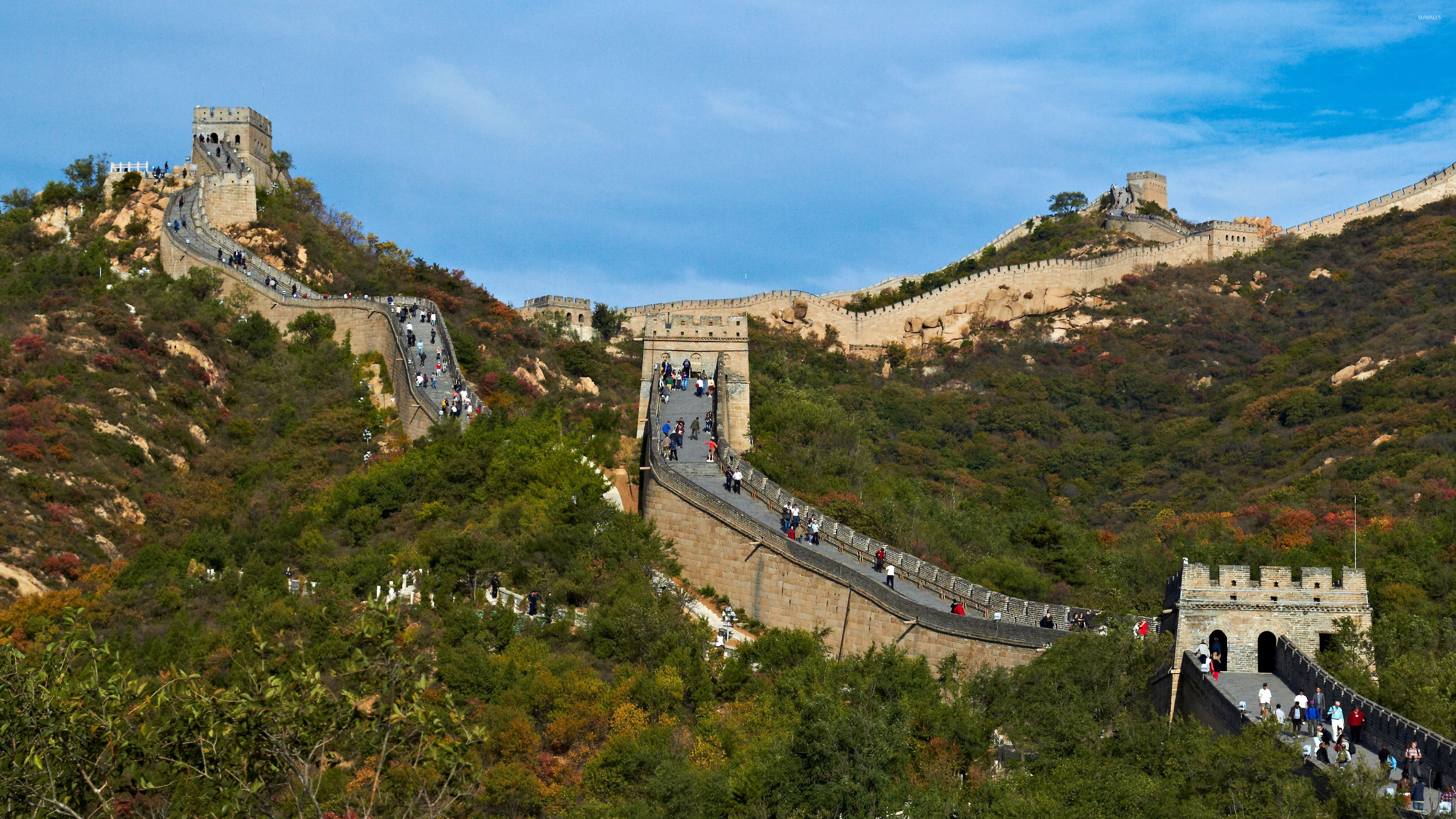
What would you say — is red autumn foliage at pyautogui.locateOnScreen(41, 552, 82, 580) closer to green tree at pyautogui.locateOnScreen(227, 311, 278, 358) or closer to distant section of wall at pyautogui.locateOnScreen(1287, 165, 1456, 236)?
green tree at pyautogui.locateOnScreen(227, 311, 278, 358)

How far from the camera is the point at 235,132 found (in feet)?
220

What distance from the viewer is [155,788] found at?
17.1m

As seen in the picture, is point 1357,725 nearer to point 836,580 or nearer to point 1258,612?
point 1258,612

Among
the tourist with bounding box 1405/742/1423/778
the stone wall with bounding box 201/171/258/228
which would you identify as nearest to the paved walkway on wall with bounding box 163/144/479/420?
the stone wall with bounding box 201/171/258/228

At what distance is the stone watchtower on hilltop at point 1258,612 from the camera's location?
85.5ft

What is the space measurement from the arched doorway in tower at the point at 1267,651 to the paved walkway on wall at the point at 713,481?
238 inches

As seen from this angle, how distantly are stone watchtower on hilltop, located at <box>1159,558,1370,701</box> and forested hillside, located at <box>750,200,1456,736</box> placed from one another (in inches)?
26.9

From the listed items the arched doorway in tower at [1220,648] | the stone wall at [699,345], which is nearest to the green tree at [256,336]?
the stone wall at [699,345]

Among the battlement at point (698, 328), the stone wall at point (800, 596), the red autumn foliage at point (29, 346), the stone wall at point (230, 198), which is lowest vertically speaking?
the stone wall at point (800, 596)

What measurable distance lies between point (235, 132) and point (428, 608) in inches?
1570

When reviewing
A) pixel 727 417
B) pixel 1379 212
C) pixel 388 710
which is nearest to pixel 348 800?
pixel 388 710

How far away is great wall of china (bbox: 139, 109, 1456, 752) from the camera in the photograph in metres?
26.1

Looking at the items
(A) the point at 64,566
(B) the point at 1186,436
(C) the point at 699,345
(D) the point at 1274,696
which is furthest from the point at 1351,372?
(A) the point at 64,566

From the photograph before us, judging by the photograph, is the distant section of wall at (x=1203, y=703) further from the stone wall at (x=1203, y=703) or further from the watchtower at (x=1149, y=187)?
the watchtower at (x=1149, y=187)
